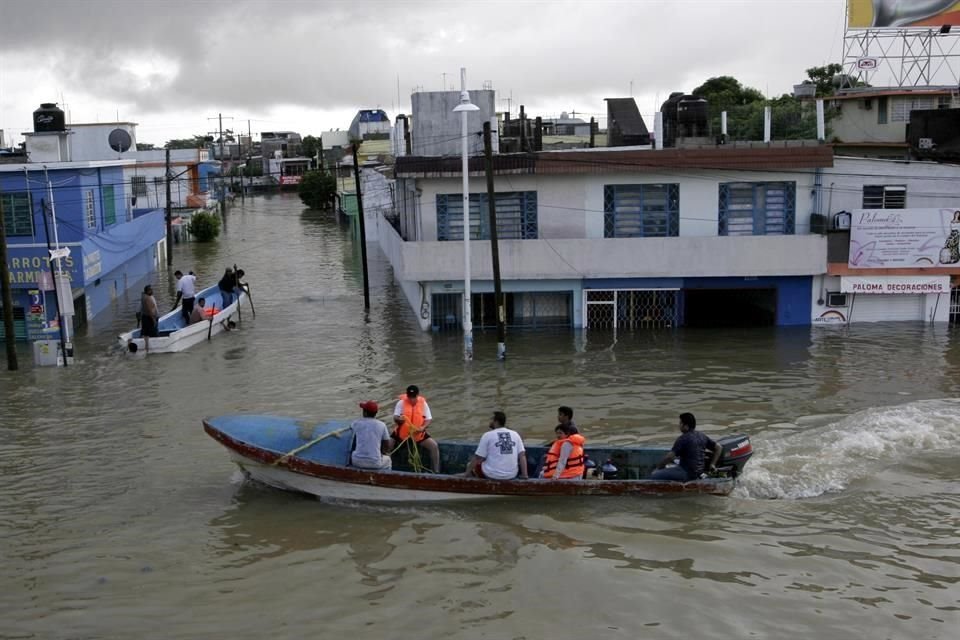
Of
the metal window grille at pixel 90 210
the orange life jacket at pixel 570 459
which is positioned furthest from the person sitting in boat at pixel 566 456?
the metal window grille at pixel 90 210

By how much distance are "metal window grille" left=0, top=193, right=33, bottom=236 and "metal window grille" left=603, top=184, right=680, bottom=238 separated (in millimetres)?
16399

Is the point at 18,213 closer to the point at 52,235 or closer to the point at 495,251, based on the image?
the point at 52,235

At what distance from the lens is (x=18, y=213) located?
28109mm

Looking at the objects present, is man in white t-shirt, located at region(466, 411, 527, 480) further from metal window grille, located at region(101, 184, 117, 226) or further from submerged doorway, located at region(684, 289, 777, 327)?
metal window grille, located at region(101, 184, 117, 226)

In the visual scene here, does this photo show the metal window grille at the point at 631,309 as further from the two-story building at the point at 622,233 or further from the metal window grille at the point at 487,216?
the metal window grille at the point at 487,216

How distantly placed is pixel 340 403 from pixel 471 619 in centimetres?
1077

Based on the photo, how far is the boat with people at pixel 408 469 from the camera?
14039mm

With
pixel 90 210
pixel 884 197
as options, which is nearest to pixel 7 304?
pixel 90 210

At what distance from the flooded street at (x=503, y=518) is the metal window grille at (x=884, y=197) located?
517 centimetres

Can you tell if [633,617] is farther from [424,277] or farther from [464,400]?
[424,277]

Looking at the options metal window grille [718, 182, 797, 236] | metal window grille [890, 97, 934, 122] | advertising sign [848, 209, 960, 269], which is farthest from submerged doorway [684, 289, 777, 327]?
metal window grille [890, 97, 934, 122]

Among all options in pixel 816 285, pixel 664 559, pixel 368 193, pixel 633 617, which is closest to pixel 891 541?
pixel 664 559

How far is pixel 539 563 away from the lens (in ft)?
40.4

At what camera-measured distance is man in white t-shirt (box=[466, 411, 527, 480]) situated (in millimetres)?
14023
